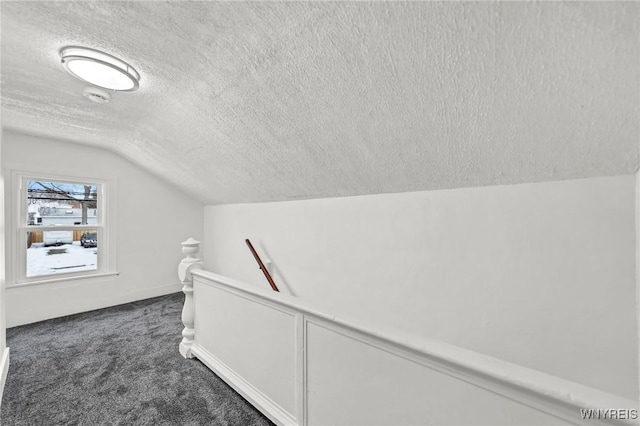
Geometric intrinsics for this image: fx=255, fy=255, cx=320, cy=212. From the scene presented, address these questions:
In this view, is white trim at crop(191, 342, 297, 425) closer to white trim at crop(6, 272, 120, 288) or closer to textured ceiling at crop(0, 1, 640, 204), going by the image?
textured ceiling at crop(0, 1, 640, 204)

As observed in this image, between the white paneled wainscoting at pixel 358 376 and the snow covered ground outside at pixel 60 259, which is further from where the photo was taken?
the snow covered ground outside at pixel 60 259

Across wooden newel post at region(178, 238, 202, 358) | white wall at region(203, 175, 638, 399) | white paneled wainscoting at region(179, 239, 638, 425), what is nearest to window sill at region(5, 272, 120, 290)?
wooden newel post at region(178, 238, 202, 358)

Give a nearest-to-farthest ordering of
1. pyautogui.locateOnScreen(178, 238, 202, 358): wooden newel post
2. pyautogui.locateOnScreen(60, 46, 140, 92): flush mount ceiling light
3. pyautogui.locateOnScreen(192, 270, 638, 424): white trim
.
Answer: pyautogui.locateOnScreen(192, 270, 638, 424): white trim, pyautogui.locateOnScreen(60, 46, 140, 92): flush mount ceiling light, pyautogui.locateOnScreen(178, 238, 202, 358): wooden newel post

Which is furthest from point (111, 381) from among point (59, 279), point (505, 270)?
point (505, 270)

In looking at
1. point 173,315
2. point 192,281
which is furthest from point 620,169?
point 173,315

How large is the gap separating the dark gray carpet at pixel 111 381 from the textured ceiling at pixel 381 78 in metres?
1.78

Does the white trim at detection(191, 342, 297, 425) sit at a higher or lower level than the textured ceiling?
lower

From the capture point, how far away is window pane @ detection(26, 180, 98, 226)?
117 inches

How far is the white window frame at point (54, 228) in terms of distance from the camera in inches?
110

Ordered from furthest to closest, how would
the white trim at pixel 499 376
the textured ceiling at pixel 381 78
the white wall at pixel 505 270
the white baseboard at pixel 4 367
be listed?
the white baseboard at pixel 4 367 → the white wall at pixel 505 270 → the textured ceiling at pixel 381 78 → the white trim at pixel 499 376

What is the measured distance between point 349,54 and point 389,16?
0.22 meters

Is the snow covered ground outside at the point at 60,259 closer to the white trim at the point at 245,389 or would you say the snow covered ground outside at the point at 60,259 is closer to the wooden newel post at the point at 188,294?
the wooden newel post at the point at 188,294

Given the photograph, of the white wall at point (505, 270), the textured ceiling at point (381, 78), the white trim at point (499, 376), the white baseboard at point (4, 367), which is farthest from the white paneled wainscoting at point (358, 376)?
the white baseboard at point (4, 367)

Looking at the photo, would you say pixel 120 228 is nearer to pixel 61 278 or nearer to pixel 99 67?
pixel 61 278
